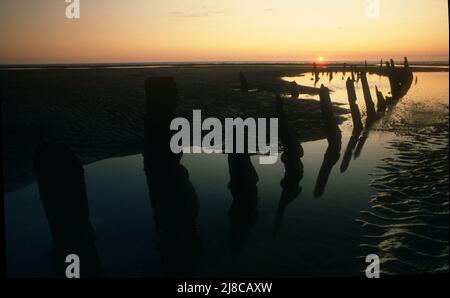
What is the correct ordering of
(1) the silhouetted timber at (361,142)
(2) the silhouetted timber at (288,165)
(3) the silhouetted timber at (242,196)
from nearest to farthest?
1. (3) the silhouetted timber at (242,196)
2. (2) the silhouetted timber at (288,165)
3. (1) the silhouetted timber at (361,142)

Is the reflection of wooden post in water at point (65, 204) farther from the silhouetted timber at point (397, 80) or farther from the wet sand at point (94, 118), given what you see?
the silhouetted timber at point (397, 80)

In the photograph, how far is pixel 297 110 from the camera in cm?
2666

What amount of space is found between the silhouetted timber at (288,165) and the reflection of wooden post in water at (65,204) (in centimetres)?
504

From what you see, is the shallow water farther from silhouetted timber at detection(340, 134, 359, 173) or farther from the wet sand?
the wet sand

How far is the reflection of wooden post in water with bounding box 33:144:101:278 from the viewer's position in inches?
356

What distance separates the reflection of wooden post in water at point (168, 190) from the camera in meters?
9.59

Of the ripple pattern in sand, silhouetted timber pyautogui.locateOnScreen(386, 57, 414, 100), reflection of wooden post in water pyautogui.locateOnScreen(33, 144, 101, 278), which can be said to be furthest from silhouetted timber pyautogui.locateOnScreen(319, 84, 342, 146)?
silhouetted timber pyautogui.locateOnScreen(386, 57, 414, 100)

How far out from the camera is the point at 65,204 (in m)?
9.41

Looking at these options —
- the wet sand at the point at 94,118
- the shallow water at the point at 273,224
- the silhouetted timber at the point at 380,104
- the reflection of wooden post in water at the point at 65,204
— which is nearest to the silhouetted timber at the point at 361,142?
the shallow water at the point at 273,224

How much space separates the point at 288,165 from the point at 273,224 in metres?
3.51
